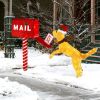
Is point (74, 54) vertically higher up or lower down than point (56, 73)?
higher up

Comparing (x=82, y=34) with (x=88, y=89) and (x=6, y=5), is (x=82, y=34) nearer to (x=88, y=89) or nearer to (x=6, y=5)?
(x=88, y=89)

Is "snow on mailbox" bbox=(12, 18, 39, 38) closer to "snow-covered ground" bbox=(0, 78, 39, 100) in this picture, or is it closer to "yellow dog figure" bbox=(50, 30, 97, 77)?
"yellow dog figure" bbox=(50, 30, 97, 77)

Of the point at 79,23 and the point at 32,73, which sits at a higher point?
the point at 79,23

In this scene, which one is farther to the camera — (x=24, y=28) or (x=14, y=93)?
(x=24, y=28)

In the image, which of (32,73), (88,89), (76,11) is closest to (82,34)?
(76,11)

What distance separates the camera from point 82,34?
2428 cm

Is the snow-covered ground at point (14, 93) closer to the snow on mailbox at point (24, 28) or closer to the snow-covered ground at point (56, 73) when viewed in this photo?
the snow-covered ground at point (56, 73)

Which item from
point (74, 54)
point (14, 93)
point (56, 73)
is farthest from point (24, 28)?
point (14, 93)

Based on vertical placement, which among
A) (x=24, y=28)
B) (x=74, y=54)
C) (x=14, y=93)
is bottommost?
(x=14, y=93)

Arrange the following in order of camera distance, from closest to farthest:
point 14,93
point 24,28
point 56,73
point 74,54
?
1. point 14,93
2. point 74,54
3. point 56,73
4. point 24,28

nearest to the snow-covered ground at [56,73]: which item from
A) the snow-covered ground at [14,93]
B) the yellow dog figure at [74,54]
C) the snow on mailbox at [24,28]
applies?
the snow-covered ground at [14,93]

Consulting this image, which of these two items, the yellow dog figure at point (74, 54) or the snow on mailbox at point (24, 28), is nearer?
the yellow dog figure at point (74, 54)

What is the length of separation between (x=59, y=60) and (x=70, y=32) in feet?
5.41

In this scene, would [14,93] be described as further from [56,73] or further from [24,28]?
[24,28]
